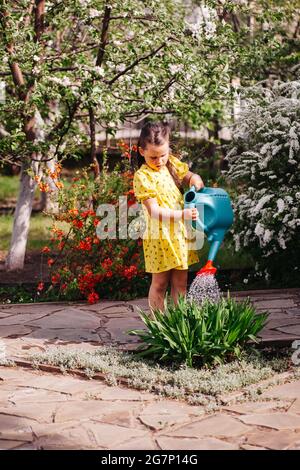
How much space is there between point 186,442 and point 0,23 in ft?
16.5

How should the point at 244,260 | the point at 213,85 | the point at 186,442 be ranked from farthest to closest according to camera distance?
the point at 244,260
the point at 213,85
the point at 186,442

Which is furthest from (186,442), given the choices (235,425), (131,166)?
(131,166)

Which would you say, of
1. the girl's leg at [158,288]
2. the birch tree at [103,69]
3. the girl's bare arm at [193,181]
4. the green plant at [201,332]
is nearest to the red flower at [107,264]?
the birch tree at [103,69]

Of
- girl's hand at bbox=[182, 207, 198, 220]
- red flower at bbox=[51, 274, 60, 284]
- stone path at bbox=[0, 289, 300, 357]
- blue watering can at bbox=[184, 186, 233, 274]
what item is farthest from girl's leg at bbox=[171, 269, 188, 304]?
red flower at bbox=[51, 274, 60, 284]

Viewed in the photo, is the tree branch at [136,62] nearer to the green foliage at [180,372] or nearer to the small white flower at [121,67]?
the small white flower at [121,67]

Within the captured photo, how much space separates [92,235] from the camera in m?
7.61

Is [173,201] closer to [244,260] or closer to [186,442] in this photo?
[186,442]

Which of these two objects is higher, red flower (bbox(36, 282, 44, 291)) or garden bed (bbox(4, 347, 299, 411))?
red flower (bbox(36, 282, 44, 291))

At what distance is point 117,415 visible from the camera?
4738 millimetres

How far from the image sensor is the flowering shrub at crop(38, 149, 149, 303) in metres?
7.52

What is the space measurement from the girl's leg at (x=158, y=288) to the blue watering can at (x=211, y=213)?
437 millimetres

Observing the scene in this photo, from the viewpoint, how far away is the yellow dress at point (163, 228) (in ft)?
19.5

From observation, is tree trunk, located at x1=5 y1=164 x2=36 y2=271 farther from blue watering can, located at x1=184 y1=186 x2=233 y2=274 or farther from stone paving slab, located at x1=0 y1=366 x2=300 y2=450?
stone paving slab, located at x1=0 y1=366 x2=300 y2=450
